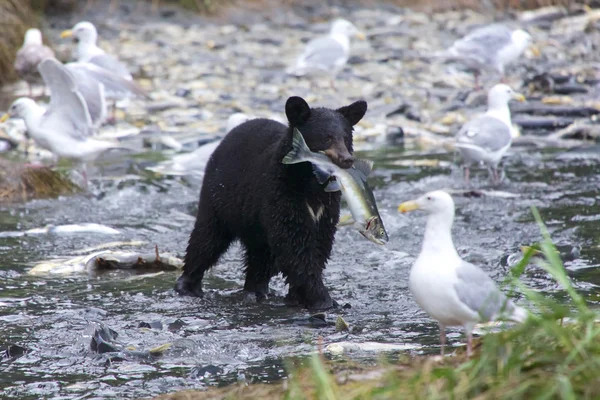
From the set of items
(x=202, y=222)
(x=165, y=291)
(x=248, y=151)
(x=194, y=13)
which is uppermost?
(x=194, y=13)

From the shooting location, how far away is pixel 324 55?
14.9 meters

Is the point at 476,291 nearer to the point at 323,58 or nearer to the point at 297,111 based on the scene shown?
the point at 297,111

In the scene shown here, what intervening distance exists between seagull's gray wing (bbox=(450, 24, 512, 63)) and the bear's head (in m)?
9.04

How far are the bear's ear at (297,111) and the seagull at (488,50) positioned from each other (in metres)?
9.13

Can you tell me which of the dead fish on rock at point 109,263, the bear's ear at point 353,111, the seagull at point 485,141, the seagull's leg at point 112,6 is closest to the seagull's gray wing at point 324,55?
the seagull at point 485,141

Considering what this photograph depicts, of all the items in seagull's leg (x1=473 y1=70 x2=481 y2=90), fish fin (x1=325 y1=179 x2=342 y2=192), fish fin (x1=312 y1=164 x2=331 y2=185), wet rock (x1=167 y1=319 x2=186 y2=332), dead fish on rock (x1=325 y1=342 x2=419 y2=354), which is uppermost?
seagull's leg (x1=473 y1=70 x2=481 y2=90)

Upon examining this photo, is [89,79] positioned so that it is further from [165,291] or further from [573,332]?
[573,332]

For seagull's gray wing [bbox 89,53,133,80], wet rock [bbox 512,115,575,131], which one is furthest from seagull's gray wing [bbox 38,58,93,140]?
wet rock [bbox 512,115,575,131]

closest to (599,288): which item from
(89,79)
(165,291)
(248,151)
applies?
(248,151)

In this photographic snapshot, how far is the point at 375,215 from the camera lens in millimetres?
5410

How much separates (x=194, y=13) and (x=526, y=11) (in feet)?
25.1

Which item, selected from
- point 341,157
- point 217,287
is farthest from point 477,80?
point 341,157

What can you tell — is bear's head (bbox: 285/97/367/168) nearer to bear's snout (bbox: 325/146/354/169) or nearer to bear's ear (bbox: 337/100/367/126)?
bear's snout (bbox: 325/146/354/169)

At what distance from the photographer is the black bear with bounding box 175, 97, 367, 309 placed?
18.6 feet
